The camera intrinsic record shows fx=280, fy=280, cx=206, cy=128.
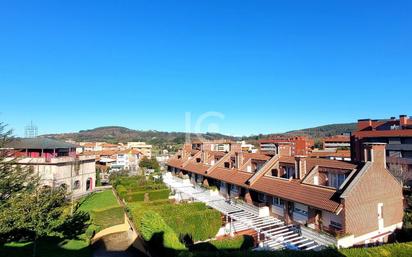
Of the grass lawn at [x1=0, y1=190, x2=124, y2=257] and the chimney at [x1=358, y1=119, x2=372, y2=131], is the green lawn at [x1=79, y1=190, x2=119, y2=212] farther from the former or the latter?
the chimney at [x1=358, y1=119, x2=372, y2=131]

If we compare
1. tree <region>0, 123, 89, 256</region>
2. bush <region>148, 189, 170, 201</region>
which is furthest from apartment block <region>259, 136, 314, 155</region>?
tree <region>0, 123, 89, 256</region>

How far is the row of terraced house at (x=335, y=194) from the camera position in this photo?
61.5 ft

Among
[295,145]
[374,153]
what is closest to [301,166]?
[374,153]

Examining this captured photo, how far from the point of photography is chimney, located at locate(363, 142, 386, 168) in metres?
20.2

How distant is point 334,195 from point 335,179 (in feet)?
9.64

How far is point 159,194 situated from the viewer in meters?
36.5

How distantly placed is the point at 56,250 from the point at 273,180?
18073mm

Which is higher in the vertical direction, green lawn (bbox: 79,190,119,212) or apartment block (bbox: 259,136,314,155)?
apartment block (bbox: 259,136,314,155)

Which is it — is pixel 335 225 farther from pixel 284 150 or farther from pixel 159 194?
pixel 159 194

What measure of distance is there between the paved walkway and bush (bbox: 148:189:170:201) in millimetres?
4989

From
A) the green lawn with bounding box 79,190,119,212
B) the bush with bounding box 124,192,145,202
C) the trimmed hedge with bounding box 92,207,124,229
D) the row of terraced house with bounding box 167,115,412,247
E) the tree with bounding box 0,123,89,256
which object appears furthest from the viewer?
the bush with bounding box 124,192,145,202

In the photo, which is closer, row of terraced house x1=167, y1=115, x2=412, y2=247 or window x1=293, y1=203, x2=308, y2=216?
row of terraced house x1=167, y1=115, x2=412, y2=247

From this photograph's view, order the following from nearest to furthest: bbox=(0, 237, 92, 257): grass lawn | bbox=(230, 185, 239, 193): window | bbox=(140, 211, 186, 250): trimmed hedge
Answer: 1. bbox=(140, 211, 186, 250): trimmed hedge
2. bbox=(0, 237, 92, 257): grass lawn
3. bbox=(230, 185, 239, 193): window

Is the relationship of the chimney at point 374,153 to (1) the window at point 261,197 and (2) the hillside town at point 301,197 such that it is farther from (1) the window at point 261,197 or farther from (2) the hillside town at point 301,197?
(1) the window at point 261,197
